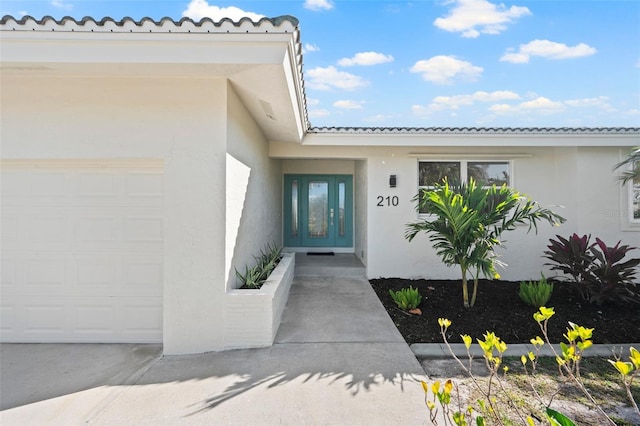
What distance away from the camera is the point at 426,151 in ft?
24.5

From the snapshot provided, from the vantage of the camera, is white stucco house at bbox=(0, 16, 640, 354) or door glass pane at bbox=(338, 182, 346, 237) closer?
white stucco house at bbox=(0, 16, 640, 354)

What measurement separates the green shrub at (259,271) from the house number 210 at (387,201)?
9.46 ft

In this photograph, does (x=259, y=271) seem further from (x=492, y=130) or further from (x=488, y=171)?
(x=488, y=171)

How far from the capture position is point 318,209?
10.4 meters

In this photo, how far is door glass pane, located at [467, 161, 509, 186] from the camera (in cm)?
770

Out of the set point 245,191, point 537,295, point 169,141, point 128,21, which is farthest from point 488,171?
point 128,21

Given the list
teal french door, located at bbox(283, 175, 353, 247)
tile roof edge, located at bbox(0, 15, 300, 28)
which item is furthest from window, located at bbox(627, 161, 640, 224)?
tile roof edge, located at bbox(0, 15, 300, 28)

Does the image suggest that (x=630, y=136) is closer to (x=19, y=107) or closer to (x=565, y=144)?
(x=565, y=144)

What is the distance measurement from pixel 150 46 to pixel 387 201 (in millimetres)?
5790

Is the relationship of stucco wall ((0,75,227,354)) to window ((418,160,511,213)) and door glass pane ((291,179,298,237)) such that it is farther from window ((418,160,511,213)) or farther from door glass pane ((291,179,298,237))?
door glass pane ((291,179,298,237))

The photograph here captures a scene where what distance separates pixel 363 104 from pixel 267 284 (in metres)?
7.97

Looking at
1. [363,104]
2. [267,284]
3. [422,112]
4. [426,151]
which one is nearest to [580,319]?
[426,151]

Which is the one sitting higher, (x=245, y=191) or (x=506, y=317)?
(x=245, y=191)

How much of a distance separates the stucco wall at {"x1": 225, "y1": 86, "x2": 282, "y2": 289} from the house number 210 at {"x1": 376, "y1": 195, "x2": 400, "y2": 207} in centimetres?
286
